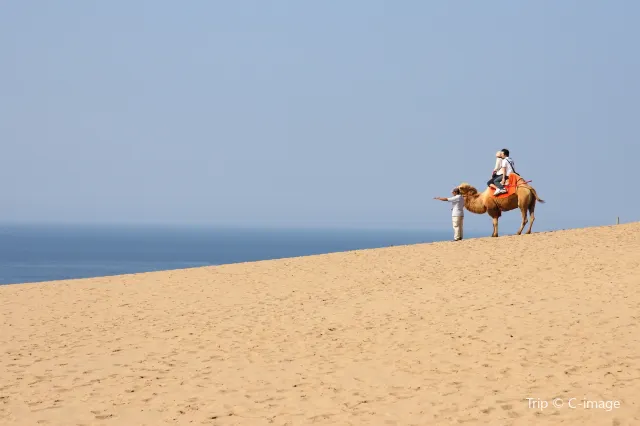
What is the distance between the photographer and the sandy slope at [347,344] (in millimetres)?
10891

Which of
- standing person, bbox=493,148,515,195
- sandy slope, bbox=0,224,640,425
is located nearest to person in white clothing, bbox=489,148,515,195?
standing person, bbox=493,148,515,195

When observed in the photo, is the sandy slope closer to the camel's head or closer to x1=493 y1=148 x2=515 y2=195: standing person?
x1=493 y1=148 x2=515 y2=195: standing person

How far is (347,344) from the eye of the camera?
14.6 metres

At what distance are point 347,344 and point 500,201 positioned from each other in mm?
12509

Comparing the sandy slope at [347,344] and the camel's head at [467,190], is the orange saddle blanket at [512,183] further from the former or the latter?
the sandy slope at [347,344]

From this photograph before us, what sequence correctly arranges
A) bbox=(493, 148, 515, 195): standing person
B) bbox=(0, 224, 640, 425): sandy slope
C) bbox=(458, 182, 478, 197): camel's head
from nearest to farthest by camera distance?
bbox=(0, 224, 640, 425): sandy slope < bbox=(493, 148, 515, 195): standing person < bbox=(458, 182, 478, 197): camel's head

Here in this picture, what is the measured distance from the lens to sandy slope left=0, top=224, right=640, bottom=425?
1089cm

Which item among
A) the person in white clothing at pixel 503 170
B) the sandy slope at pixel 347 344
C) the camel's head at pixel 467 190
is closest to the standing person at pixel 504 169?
the person in white clothing at pixel 503 170

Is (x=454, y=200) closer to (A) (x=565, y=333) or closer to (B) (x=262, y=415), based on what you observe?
(A) (x=565, y=333)

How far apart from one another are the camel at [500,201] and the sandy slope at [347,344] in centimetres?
168

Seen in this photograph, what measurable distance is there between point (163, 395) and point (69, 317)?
8095 mm

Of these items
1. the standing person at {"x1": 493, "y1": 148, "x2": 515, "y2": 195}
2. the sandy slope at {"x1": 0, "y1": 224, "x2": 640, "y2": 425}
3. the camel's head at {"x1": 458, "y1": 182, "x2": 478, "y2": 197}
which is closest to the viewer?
the sandy slope at {"x1": 0, "y1": 224, "x2": 640, "y2": 425}

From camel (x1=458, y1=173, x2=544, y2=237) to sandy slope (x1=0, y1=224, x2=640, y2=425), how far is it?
1681 millimetres

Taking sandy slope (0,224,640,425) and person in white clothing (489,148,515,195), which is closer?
sandy slope (0,224,640,425)
